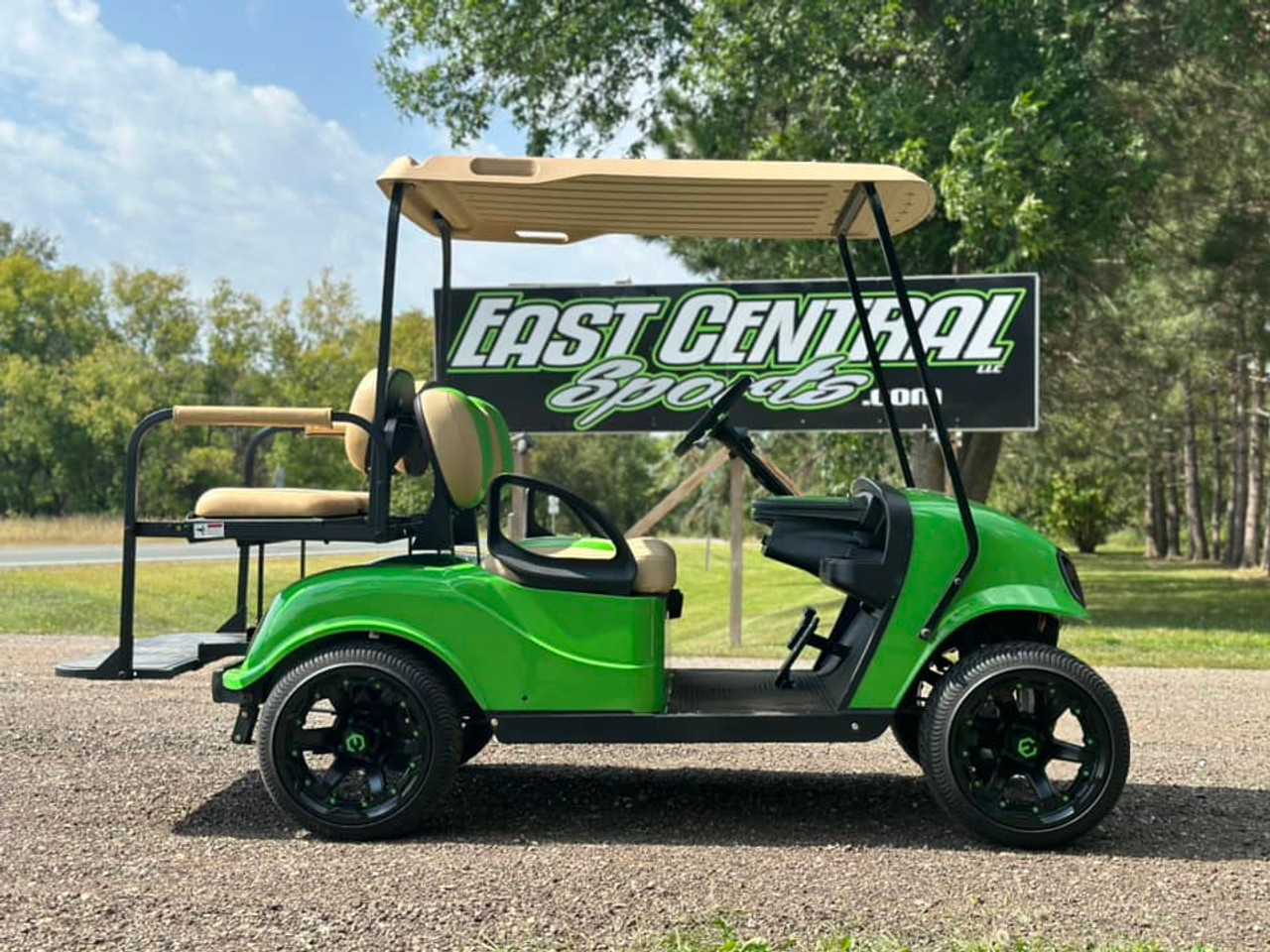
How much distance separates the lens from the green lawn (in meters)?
11.0

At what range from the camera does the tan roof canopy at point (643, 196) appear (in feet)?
13.7

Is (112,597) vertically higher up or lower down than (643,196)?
lower down

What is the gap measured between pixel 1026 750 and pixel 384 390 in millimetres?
2415

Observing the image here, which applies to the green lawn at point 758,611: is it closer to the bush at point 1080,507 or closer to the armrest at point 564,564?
the armrest at point 564,564

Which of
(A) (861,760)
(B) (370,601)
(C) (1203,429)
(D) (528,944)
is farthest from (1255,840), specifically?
(C) (1203,429)

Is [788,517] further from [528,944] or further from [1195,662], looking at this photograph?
[1195,662]

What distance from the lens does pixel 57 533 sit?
27156 mm

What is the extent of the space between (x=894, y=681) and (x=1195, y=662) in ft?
22.0

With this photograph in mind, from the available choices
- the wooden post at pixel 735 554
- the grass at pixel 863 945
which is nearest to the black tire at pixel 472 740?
the grass at pixel 863 945

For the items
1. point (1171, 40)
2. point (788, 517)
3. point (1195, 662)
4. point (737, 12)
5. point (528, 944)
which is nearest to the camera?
point (528, 944)

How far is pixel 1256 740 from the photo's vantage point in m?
6.25

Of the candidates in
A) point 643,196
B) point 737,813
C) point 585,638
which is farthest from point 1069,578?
point 643,196

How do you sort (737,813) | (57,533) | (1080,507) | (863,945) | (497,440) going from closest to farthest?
(863,945)
(737,813)
(497,440)
(57,533)
(1080,507)

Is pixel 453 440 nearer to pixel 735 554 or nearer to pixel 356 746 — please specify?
pixel 356 746
